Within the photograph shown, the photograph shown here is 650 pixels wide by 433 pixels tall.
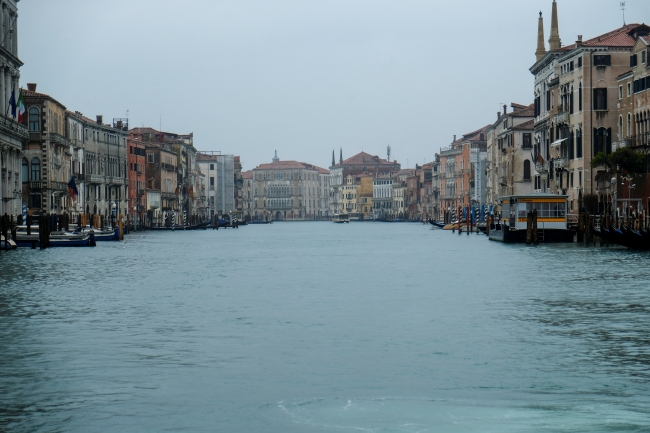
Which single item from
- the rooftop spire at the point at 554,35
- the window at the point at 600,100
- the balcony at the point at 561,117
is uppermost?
the rooftop spire at the point at 554,35

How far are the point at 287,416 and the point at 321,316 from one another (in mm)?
8302

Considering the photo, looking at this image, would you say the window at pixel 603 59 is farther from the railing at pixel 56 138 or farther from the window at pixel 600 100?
the railing at pixel 56 138

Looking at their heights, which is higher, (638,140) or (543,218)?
(638,140)

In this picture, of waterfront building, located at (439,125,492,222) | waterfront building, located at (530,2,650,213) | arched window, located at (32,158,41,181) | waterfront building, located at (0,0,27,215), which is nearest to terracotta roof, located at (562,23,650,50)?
waterfront building, located at (530,2,650,213)

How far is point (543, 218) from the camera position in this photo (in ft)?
165

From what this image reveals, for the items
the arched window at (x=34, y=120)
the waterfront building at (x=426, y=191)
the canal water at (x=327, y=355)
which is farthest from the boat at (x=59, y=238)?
the waterfront building at (x=426, y=191)

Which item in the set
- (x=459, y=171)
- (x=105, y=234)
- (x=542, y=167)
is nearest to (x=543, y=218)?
(x=542, y=167)

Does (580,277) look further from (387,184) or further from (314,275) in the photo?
(387,184)

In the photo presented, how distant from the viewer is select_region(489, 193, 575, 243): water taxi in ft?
163

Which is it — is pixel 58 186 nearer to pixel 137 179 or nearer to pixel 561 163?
pixel 561 163

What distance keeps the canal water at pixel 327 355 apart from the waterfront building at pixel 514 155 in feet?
172

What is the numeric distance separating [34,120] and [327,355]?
56.1 meters

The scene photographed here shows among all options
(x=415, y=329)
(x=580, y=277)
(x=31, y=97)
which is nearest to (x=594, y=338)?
(x=415, y=329)

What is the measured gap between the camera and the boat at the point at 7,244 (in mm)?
41719
